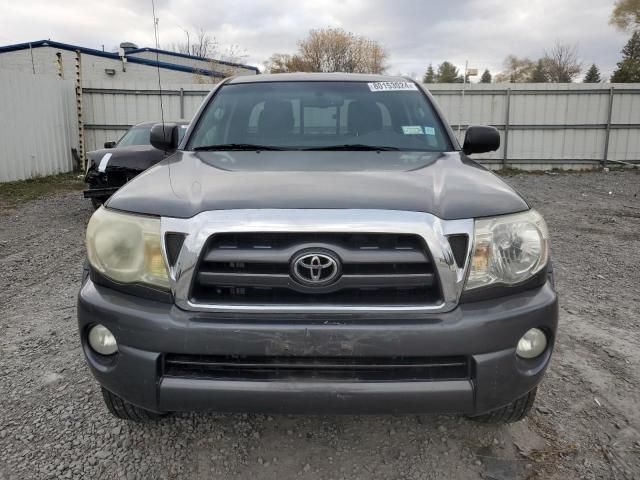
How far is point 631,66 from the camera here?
136 feet

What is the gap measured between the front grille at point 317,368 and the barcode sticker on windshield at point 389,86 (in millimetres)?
2046

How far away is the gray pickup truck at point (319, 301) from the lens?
A: 5.48 feet

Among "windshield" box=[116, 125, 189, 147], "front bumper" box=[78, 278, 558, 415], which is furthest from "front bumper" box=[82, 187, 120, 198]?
"front bumper" box=[78, 278, 558, 415]

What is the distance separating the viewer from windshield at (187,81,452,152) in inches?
110

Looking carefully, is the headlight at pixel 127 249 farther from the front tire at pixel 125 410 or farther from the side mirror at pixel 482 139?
the side mirror at pixel 482 139

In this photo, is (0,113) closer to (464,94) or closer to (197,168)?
(197,168)

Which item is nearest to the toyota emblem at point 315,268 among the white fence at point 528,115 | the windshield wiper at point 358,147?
the windshield wiper at point 358,147

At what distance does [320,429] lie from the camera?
2295 millimetres

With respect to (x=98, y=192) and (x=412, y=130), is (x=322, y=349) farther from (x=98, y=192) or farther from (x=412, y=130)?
(x=98, y=192)

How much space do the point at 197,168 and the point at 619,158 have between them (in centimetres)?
1607

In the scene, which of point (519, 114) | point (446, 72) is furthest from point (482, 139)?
point (446, 72)

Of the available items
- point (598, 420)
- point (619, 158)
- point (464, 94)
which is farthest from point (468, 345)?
point (619, 158)

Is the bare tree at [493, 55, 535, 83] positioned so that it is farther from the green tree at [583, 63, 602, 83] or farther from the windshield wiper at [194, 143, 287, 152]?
the windshield wiper at [194, 143, 287, 152]

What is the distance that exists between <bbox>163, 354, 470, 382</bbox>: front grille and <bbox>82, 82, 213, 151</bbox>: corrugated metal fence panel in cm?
1326
